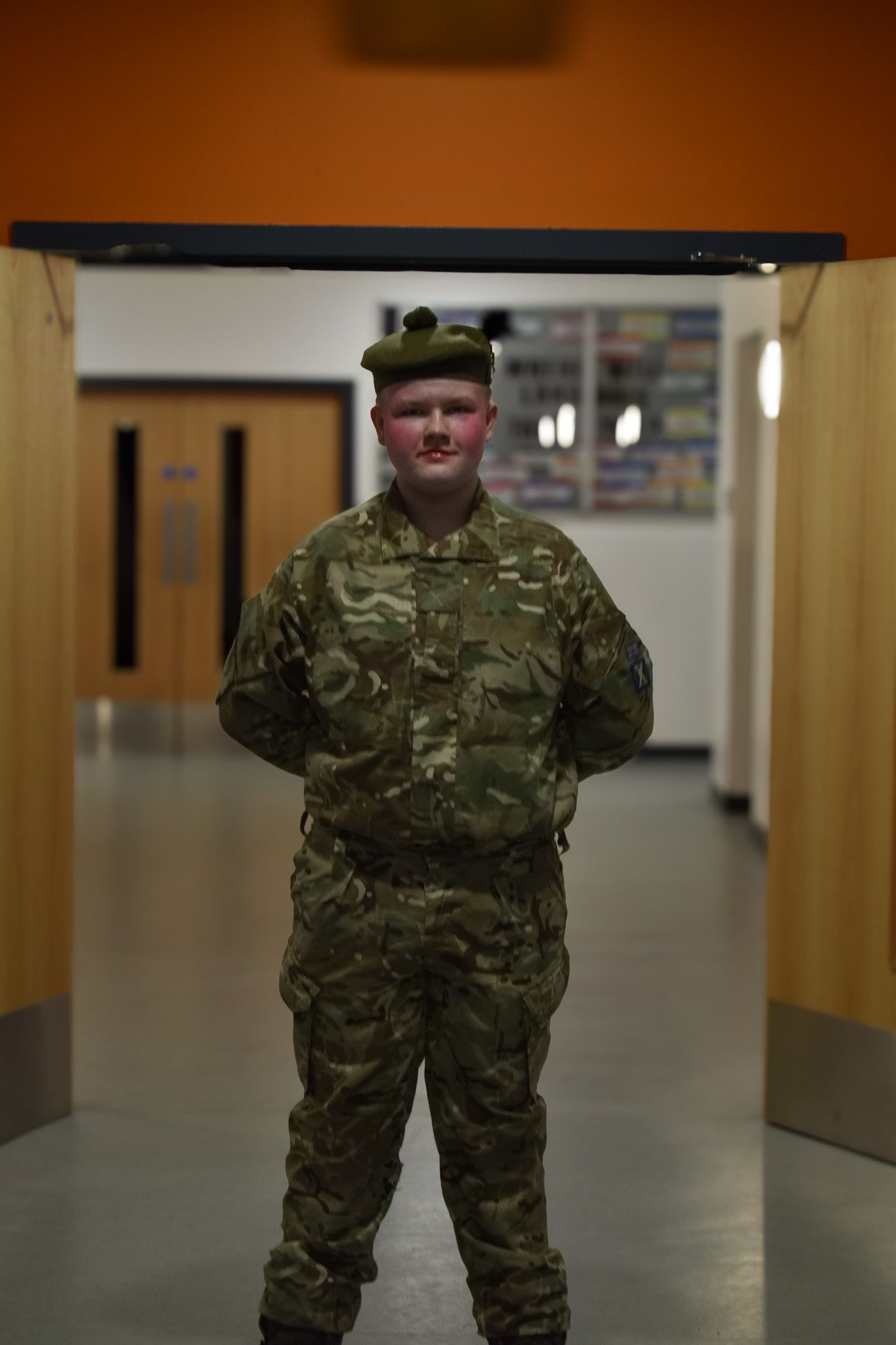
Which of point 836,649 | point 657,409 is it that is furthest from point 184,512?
point 836,649

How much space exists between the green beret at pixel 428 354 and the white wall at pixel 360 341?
25.0 feet

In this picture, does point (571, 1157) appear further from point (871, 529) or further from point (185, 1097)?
point (871, 529)

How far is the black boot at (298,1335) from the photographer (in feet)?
8.15

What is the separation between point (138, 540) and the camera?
10.3 metres

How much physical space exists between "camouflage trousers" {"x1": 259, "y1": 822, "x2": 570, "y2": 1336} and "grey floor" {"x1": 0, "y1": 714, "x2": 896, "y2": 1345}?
0.30 m

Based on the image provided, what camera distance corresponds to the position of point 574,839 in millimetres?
7570

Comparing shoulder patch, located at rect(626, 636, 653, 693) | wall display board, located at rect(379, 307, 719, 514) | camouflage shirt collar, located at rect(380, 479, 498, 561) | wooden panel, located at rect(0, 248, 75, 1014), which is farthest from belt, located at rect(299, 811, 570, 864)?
wall display board, located at rect(379, 307, 719, 514)

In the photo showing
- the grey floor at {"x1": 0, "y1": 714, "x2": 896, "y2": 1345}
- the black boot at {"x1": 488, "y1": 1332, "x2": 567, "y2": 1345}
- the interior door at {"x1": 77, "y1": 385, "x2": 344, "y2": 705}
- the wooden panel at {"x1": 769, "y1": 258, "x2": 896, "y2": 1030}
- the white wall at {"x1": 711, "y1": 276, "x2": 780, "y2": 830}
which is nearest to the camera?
the black boot at {"x1": 488, "y1": 1332, "x2": 567, "y2": 1345}

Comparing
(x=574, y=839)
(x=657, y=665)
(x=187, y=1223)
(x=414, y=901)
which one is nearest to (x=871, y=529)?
(x=414, y=901)

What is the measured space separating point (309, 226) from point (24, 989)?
1802 mm

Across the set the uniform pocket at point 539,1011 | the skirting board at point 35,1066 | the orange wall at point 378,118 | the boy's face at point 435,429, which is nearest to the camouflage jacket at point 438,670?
the boy's face at point 435,429

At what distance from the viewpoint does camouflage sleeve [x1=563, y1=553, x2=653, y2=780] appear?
2.49 m

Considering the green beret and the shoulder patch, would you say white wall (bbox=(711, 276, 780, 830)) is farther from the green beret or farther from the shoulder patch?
the green beret

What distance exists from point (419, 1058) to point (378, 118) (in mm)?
2106
